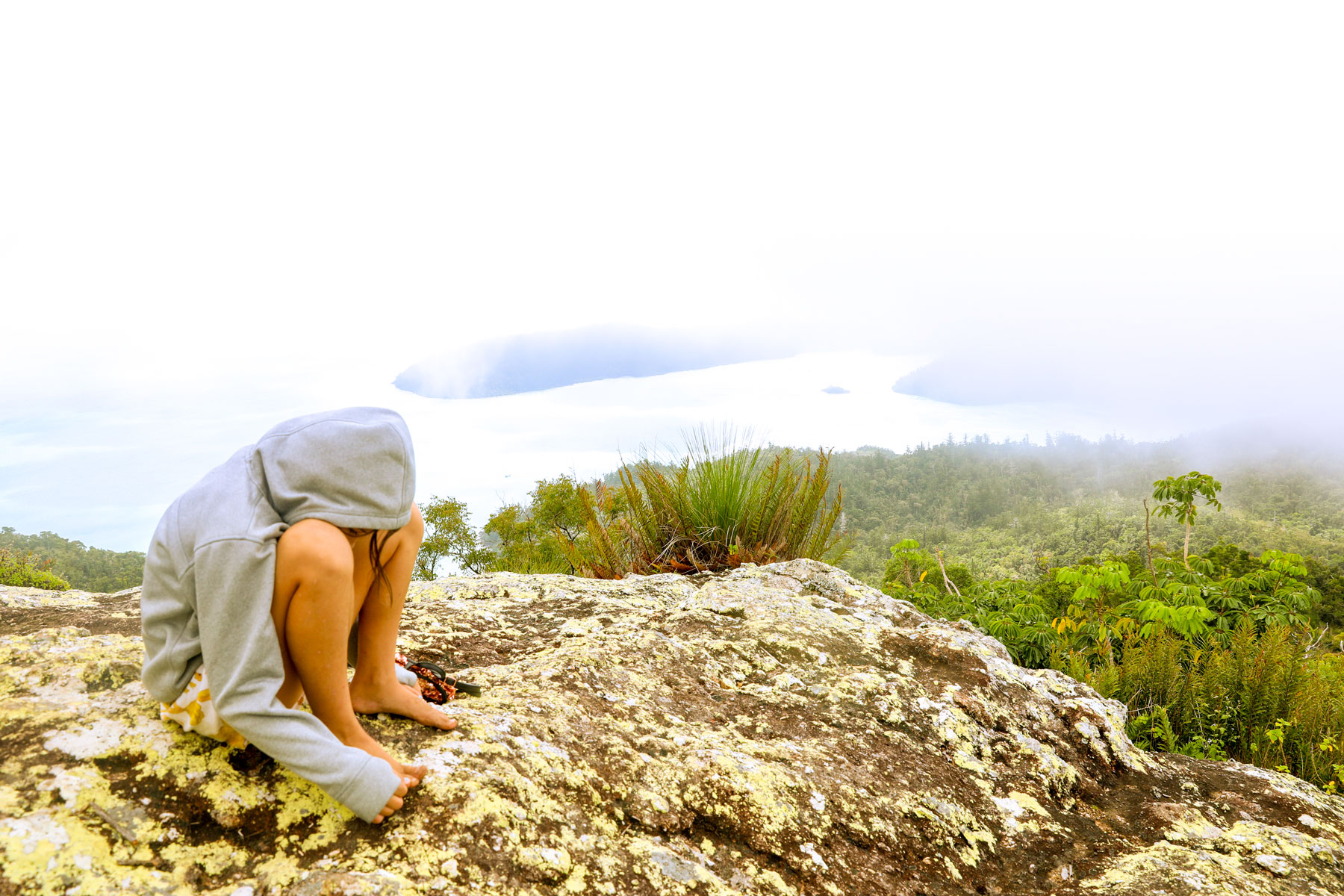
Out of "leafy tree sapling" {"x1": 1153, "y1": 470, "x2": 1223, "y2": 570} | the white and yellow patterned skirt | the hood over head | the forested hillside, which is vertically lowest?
the forested hillside

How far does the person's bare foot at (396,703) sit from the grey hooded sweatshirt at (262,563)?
36 cm

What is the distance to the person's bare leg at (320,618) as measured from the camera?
1554 millimetres

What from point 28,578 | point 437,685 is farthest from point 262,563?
point 28,578

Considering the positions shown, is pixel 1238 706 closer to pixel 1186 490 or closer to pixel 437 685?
pixel 1186 490

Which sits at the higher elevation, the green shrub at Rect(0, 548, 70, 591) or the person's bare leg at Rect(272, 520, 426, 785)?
the person's bare leg at Rect(272, 520, 426, 785)

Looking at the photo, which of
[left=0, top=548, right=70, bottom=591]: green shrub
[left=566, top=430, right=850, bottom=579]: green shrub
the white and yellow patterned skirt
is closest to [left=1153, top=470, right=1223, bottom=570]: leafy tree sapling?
[left=566, top=430, right=850, bottom=579]: green shrub

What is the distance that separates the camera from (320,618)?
1585mm

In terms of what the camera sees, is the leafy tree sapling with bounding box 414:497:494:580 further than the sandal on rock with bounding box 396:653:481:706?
Yes

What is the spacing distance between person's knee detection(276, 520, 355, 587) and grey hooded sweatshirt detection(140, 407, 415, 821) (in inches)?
0.9

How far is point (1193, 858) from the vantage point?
205cm

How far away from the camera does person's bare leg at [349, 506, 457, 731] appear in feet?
6.32

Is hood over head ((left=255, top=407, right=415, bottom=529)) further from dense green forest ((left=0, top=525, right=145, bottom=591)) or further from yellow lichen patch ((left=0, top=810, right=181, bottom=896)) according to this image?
dense green forest ((left=0, top=525, right=145, bottom=591))

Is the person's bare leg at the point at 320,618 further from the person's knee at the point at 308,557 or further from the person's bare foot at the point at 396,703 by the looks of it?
the person's bare foot at the point at 396,703

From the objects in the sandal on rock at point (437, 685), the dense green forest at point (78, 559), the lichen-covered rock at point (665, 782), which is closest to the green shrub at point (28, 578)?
the dense green forest at point (78, 559)
